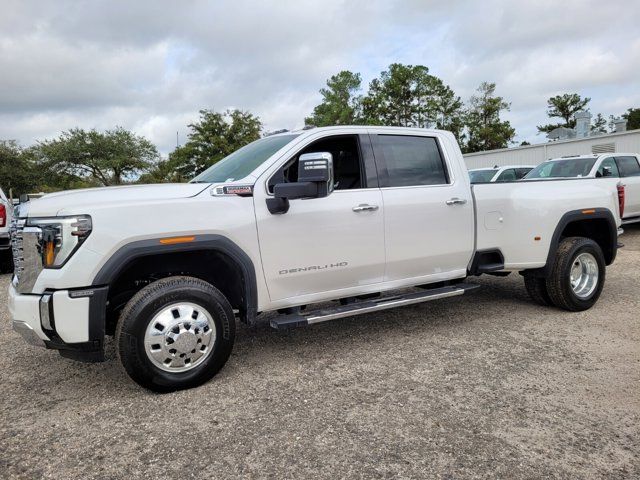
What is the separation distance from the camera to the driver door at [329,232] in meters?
3.72

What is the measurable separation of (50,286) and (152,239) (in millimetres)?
673

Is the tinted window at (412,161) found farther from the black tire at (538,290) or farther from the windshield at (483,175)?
the windshield at (483,175)

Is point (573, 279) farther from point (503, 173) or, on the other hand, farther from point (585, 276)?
point (503, 173)

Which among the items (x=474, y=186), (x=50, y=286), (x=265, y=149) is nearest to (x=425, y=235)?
(x=474, y=186)

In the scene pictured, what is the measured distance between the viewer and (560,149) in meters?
21.0

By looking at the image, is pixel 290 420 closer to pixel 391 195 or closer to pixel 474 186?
pixel 391 195

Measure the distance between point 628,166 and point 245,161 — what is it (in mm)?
10373

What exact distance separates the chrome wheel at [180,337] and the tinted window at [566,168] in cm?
976

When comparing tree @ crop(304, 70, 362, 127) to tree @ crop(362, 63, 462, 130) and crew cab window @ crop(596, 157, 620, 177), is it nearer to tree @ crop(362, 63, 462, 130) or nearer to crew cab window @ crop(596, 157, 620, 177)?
tree @ crop(362, 63, 462, 130)

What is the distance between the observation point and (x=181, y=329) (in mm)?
3355

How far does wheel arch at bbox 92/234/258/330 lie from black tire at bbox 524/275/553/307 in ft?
10.6

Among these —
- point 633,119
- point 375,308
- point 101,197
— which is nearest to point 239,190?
point 101,197

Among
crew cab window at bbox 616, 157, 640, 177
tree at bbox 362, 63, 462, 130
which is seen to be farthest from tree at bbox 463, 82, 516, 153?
crew cab window at bbox 616, 157, 640, 177

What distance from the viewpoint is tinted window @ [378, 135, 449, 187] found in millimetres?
4422
